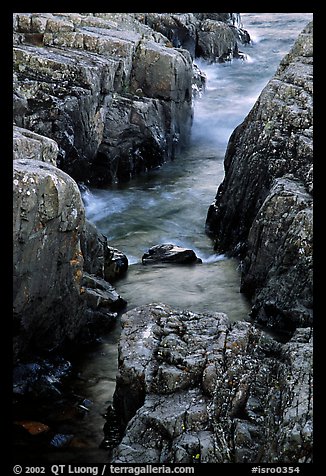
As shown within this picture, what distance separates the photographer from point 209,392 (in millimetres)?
8789

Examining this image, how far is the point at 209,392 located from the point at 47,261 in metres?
4.26

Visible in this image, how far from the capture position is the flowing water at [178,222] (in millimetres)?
12000

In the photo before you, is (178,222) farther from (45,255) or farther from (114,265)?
(45,255)

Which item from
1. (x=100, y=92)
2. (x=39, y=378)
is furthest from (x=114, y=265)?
(x=100, y=92)

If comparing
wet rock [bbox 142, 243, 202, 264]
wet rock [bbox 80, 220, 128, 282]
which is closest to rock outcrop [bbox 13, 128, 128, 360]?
wet rock [bbox 80, 220, 128, 282]

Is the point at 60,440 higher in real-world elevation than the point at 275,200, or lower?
lower

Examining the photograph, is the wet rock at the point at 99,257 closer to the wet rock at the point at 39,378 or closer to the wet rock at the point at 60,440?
the wet rock at the point at 39,378

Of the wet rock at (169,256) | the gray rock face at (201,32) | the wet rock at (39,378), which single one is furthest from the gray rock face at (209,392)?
the gray rock face at (201,32)

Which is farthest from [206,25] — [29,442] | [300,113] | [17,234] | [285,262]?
[29,442]

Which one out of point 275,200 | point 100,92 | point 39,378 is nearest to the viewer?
point 39,378

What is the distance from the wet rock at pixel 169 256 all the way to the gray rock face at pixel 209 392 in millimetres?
6847

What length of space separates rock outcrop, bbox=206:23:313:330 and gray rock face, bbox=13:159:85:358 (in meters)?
3.94
